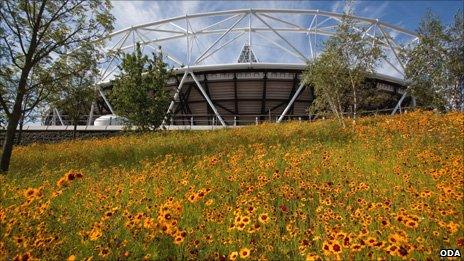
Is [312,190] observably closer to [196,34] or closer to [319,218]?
[319,218]

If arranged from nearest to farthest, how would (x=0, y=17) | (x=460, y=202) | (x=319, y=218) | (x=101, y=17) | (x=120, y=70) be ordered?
(x=319, y=218)
(x=460, y=202)
(x=0, y=17)
(x=101, y=17)
(x=120, y=70)

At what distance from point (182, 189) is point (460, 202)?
4.35m

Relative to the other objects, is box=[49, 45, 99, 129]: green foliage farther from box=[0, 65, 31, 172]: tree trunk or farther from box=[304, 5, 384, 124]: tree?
box=[304, 5, 384, 124]: tree

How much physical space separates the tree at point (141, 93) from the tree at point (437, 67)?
1449 centimetres

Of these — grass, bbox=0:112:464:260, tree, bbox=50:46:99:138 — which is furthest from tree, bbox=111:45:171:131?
grass, bbox=0:112:464:260

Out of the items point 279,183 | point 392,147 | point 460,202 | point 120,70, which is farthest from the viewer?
point 120,70

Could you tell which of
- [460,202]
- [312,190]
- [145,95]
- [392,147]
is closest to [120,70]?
[145,95]

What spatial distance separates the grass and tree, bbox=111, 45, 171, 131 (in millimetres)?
12123

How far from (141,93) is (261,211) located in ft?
59.7

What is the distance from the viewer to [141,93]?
2211 centimetres

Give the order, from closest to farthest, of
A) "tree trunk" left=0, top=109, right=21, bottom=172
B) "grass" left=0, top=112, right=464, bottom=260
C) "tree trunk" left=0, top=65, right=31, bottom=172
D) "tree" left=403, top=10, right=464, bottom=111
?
"grass" left=0, top=112, right=464, bottom=260 → "tree trunk" left=0, top=109, right=21, bottom=172 → "tree trunk" left=0, top=65, right=31, bottom=172 → "tree" left=403, top=10, right=464, bottom=111

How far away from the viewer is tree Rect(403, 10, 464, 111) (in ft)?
62.1

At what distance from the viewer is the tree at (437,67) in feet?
62.1

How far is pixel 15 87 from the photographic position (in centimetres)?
1398
